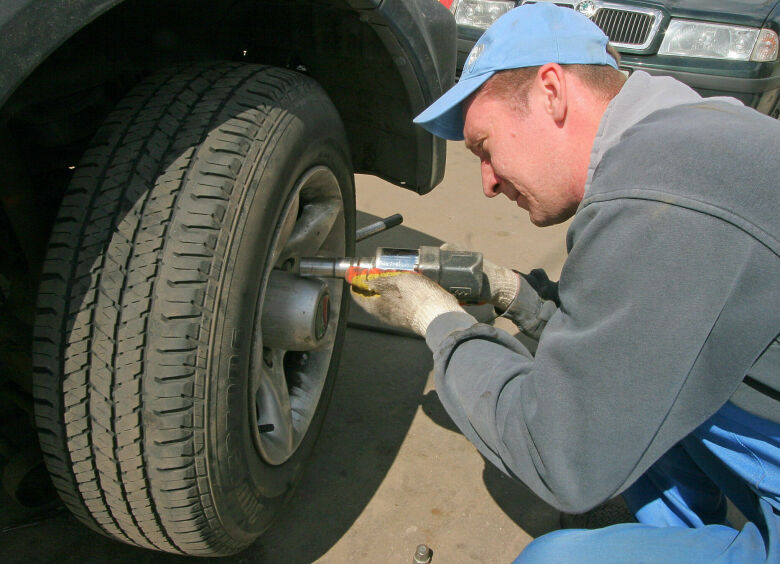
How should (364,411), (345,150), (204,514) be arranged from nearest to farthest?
(204,514)
(345,150)
(364,411)

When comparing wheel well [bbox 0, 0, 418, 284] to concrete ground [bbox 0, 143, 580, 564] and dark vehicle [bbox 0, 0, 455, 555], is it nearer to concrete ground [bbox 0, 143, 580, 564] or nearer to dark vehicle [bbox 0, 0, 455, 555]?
dark vehicle [bbox 0, 0, 455, 555]

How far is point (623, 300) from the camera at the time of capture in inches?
38.1

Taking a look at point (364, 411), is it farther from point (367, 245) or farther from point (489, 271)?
point (367, 245)

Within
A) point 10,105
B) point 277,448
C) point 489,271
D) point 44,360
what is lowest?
point 277,448

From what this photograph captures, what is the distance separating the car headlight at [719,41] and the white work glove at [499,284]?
9.08ft

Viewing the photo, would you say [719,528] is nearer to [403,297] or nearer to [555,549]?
[555,549]

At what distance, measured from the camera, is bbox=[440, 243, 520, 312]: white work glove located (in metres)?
1.84

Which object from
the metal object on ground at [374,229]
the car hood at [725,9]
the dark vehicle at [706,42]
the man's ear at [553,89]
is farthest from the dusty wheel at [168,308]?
the car hood at [725,9]

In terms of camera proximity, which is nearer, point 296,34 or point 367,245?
point 296,34

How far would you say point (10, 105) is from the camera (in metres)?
1.24

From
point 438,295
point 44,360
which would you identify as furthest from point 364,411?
point 44,360

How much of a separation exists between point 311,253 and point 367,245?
4.61 feet

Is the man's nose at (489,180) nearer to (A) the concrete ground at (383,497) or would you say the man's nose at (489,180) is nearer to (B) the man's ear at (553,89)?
(B) the man's ear at (553,89)

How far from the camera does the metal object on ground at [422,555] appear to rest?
1.65 metres
